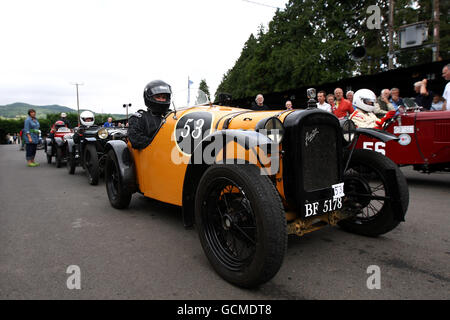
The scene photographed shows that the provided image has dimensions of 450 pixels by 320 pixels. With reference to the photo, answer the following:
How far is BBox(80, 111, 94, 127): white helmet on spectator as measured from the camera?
8.13 metres

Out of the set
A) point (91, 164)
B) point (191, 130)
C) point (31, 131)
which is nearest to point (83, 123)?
point (91, 164)

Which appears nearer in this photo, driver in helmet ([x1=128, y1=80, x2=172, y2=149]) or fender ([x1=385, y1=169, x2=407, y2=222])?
fender ([x1=385, y1=169, x2=407, y2=222])

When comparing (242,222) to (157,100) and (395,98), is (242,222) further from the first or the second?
(395,98)

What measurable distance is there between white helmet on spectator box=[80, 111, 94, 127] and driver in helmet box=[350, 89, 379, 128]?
660 cm

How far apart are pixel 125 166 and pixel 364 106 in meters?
3.81

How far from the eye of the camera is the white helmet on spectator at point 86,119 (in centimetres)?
813

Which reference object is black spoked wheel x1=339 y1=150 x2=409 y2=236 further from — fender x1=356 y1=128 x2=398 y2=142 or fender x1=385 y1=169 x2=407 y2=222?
fender x1=356 y1=128 x2=398 y2=142

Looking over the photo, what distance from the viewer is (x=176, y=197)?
10.9ft

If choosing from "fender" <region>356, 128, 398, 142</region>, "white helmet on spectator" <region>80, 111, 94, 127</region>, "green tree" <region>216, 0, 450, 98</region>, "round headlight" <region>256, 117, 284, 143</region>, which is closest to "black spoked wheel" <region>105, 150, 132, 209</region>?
"round headlight" <region>256, 117, 284, 143</region>

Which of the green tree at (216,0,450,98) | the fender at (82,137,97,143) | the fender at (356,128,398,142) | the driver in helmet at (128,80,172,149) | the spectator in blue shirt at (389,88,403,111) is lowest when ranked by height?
the fender at (356,128,398,142)

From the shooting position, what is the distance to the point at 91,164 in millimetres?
6660

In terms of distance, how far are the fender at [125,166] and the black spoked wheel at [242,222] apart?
1.86 m

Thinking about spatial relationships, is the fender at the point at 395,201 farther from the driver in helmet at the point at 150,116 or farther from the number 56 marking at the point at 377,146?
the number 56 marking at the point at 377,146

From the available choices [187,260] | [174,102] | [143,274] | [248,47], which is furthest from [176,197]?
[248,47]
